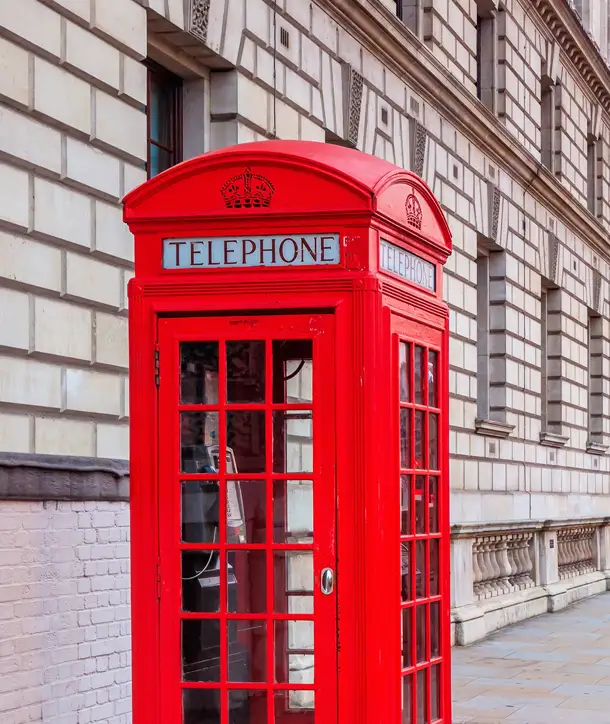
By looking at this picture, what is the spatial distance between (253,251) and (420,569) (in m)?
1.57

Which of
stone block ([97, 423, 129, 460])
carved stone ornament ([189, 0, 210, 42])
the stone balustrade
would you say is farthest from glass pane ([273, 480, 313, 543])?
the stone balustrade

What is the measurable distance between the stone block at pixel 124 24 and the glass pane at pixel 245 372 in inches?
Answer: 143

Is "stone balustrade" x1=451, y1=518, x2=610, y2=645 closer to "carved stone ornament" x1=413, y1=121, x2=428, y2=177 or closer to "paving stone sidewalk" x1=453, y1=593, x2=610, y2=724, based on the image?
"paving stone sidewalk" x1=453, y1=593, x2=610, y2=724

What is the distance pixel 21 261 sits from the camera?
24.8 feet

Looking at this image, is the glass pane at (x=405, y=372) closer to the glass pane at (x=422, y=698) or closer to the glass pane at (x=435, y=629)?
the glass pane at (x=435, y=629)

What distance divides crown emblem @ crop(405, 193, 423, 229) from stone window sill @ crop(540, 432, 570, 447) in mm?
14155

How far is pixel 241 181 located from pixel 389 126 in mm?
8408

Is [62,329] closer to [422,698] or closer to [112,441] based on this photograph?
[112,441]

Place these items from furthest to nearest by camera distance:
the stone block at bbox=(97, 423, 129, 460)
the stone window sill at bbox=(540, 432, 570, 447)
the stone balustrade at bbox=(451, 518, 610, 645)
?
1. the stone window sill at bbox=(540, 432, 570, 447)
2. the stone balustrade at bbox=(451, 518, 610, 645)
3. the stone block at bbox=(97, 423, 129, 460)

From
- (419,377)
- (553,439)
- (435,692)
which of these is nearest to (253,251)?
(419,377)

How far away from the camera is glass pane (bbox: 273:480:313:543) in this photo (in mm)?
5512

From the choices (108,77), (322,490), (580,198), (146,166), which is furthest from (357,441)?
(580,198)

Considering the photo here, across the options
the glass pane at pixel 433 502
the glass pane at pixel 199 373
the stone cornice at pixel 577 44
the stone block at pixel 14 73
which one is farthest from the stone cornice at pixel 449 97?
the glass pane at pixel 199 373

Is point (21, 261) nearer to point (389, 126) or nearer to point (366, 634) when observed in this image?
point (366, 634)
